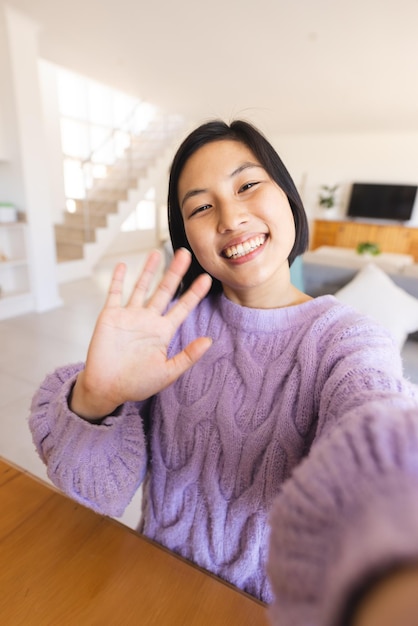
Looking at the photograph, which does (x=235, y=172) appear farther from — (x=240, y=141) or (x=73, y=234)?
(x=73, y=234)

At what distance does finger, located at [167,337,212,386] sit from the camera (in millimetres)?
547

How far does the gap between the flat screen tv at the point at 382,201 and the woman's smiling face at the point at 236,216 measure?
7529 mm

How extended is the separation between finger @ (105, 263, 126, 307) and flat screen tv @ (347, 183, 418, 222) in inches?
306

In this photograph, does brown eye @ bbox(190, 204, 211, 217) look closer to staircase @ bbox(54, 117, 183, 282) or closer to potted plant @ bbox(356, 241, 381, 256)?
staircase @ bbox(54, 117, 183, 282)

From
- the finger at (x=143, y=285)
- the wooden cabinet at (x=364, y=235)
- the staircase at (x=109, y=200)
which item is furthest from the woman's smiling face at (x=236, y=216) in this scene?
the wooden cabinet at (x=364, y=235)

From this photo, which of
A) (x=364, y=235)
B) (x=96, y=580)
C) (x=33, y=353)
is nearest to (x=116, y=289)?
(x=96, y=580)

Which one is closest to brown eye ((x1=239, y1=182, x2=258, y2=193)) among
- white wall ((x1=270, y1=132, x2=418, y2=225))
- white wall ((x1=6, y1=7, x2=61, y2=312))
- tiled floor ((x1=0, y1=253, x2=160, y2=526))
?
tiled floor ((x1=0, y1=253, x2=160, y2=526))

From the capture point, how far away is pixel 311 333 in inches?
23.6

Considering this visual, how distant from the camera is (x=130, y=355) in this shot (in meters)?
0.55

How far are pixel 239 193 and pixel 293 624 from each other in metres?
0.62

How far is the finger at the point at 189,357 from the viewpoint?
0.55 m

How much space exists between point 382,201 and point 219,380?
7721 mm

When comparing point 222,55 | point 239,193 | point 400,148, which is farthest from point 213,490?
point 400,148

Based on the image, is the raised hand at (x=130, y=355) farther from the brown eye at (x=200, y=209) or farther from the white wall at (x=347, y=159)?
the white wall at (x=347, y=159)
